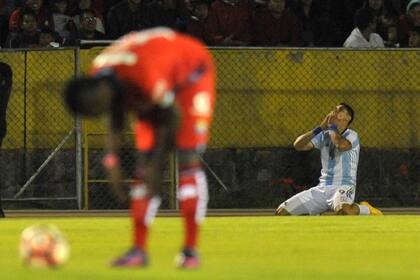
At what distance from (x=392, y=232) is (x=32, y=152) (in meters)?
9.37

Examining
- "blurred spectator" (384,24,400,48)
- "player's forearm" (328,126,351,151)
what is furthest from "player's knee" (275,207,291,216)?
"blurred spectator" (384,24,400,48)

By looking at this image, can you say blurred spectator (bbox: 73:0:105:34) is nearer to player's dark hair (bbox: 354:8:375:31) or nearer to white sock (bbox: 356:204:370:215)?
player's dark hair (bbox: 354:8:375:31)

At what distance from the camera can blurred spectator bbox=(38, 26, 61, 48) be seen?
25.9 m

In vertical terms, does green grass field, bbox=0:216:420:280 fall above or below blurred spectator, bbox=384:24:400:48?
below

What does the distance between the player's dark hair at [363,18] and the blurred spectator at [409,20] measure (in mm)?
881

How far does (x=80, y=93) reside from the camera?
11211 millimetres

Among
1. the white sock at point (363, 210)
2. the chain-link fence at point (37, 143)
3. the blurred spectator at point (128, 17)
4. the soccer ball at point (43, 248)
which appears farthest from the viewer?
the blurred spectator at point (128, 17)

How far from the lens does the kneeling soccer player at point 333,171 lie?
22906 millimetres

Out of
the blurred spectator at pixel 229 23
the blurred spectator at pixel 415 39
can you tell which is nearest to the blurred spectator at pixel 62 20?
the blurred spectator at pixel 229 23

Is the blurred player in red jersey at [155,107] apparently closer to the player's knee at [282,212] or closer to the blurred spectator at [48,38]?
the player's knee at [282,212]

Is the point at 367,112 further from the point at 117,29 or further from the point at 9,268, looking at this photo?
the point at 9,268

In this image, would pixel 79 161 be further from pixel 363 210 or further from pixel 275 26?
pixel 363 210

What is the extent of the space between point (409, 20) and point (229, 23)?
3.58 m

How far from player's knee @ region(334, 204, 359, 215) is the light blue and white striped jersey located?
13.6 inches
